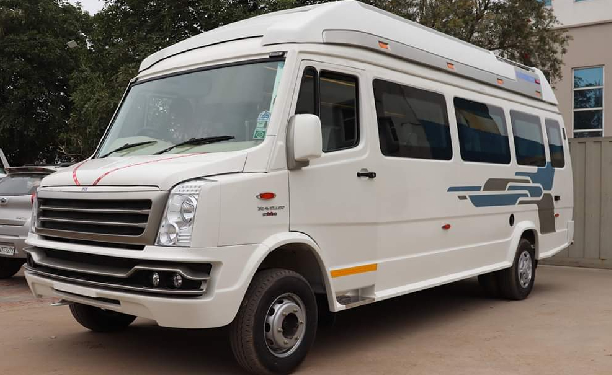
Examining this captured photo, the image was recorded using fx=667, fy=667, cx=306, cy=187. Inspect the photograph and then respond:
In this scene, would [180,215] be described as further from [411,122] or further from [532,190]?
[532,190]

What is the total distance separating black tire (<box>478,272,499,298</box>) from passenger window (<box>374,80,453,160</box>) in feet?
7.64

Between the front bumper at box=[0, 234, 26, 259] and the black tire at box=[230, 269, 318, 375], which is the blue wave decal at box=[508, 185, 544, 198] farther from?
the front bumper at box=[0, 234, 26, 259]

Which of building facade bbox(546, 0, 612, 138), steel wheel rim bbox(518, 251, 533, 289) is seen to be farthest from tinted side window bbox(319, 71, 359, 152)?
building facade bbox(546, 0, 612, 138)

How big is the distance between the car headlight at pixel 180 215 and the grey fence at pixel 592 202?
8.99 m

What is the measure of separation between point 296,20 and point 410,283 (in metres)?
2.75

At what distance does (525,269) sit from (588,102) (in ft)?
58.9

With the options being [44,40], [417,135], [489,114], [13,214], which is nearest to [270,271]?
[417,135]

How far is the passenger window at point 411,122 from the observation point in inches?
245

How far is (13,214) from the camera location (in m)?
9.50

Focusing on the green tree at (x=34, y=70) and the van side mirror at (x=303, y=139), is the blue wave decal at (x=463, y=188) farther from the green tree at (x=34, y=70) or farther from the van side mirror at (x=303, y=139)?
the green tree at (x=34, y=70)

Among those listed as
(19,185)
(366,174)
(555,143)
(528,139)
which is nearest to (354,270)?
(366,174)

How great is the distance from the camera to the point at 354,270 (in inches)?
228

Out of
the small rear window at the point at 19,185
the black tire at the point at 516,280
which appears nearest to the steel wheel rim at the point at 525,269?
the black tire at the point at 516,280

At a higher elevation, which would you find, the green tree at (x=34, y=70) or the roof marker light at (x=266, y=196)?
the green tree at (x=34, y=70)
